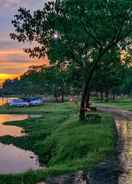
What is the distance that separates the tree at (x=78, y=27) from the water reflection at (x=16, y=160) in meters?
8.37

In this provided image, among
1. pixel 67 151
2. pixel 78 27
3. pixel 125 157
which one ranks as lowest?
pixel 67 151

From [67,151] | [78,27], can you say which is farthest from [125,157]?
[78,27]

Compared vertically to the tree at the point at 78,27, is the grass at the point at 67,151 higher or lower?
lower

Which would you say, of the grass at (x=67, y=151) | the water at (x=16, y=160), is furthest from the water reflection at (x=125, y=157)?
the water at (x=16, y=160)

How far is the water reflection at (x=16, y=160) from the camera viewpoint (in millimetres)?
33356

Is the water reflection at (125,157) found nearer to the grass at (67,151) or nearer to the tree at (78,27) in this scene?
the grass at (67,151)

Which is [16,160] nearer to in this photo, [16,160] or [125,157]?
[16,160]

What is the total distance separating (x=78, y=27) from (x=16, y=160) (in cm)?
1371

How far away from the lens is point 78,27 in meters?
45.4

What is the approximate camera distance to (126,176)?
19297 millimetres

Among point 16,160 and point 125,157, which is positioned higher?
point 125,157

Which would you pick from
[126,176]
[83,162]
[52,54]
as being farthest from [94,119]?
[126,176]

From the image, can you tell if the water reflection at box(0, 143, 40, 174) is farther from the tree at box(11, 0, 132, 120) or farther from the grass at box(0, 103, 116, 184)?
the tree at box(11, 0, 132, 120)

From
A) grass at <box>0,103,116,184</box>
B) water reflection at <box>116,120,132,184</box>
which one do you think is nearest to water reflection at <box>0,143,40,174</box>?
grass at <box>0,103,116,184</box>
